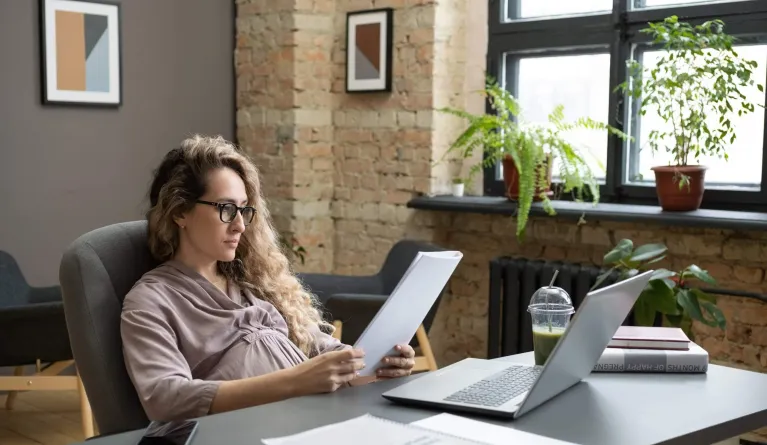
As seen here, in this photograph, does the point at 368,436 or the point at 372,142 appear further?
the point at 372,142

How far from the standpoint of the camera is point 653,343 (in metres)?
2.25

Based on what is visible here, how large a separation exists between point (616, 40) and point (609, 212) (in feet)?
2.63

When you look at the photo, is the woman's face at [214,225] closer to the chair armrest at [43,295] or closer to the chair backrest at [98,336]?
the chair backrest at [98,336]

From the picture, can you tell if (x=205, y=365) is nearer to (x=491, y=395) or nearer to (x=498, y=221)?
(x=491, y=395)

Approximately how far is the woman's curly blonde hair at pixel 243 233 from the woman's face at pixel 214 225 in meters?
0.02

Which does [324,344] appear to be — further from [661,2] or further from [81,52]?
[81,52]

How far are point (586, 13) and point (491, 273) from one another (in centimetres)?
125

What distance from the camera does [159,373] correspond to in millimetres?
2068

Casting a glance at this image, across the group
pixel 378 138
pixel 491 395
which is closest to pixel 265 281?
pixel 491 395

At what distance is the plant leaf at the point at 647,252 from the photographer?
3.70 meters

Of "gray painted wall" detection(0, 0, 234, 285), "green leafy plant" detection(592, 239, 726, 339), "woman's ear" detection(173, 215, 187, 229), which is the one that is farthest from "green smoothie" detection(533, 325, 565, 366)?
"gray painted wall" detection(0, 0, 234, 285)

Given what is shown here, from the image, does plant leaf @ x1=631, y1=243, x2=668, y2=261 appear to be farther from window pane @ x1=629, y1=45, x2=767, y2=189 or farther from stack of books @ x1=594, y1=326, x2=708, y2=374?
stack of books @ x1=594, y1=326, x2=708, y2=374

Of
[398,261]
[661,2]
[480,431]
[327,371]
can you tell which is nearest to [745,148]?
[661,2]

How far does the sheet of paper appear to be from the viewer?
5.22ft
